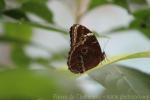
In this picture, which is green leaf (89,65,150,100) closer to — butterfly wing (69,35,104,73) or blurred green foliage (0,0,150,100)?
blurred green foliage (0,0,150,100)

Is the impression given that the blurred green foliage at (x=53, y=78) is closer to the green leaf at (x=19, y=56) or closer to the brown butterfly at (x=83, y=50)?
the brown butterfly at (x=83, y=50)

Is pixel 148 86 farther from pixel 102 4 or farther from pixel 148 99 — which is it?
pixel 102 4

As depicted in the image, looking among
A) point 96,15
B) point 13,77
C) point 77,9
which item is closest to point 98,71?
point 13,77

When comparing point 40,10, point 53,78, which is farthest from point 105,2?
point 53,78

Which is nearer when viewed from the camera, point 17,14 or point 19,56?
point 17,14

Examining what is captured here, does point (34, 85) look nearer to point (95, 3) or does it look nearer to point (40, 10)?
point (40, 10)

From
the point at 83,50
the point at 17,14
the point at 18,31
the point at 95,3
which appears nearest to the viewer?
the point at 83,50

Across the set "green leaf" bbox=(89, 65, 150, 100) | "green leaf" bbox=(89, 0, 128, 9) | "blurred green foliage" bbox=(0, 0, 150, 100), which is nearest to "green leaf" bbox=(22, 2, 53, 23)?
"blurred green foliage" bbox=(0, 0, 150, 100)
